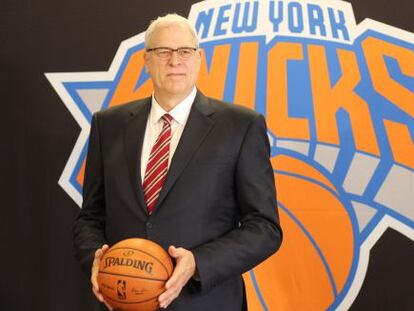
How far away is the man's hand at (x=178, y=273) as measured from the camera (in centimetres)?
143

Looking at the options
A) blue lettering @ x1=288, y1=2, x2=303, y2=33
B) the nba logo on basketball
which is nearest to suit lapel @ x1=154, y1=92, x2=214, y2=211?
the nba logo on basketball

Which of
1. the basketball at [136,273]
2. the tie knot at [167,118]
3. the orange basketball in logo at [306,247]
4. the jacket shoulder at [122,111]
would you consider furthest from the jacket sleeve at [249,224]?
the orange basketball in logo at [306,247]

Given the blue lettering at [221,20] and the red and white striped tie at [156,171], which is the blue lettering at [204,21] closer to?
the blue lettering at [221,20]

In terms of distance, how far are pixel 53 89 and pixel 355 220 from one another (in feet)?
5.19

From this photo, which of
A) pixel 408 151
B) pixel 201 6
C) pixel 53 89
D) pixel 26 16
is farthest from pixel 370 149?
pixel 26 16

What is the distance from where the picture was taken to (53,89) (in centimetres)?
287

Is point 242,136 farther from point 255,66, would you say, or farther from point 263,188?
point 255,66

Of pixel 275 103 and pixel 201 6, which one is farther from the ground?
pixel 201 6

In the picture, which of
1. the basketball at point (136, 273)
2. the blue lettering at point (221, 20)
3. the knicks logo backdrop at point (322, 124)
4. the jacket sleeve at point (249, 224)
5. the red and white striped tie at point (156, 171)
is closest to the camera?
the basketball at point (136, 273)

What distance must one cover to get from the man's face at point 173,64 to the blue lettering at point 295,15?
1095 millimetres

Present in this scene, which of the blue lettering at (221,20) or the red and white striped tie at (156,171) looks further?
the blue lettering at (221,20)

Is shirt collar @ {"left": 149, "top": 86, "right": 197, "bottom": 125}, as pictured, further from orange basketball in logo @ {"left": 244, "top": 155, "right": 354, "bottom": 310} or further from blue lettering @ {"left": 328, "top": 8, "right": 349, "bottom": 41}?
blue lettering @ {"left": 328, "top": 8, "right": 349, "bottom": 41}

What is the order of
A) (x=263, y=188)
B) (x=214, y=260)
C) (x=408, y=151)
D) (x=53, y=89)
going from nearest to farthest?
(x=214, y=260), (x=263, y=188), (x=408, y=151), (x=53, y=89)

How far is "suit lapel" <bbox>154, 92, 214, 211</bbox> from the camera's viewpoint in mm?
1609
